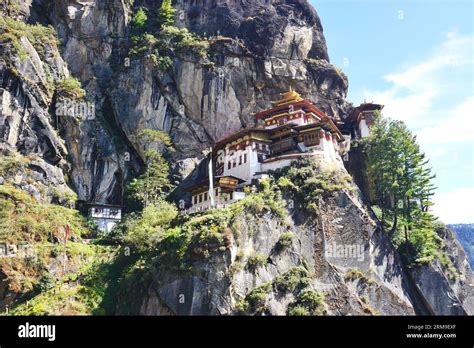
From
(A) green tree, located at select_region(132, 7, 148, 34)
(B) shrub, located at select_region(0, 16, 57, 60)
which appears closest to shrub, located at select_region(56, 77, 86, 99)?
(B) shrub, located at select_region(0, 16, 57, 60)

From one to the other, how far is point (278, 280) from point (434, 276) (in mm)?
14679

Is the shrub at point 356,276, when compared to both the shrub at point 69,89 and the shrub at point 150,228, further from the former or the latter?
the shrub at point 69,89

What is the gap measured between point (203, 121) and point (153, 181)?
12545mm

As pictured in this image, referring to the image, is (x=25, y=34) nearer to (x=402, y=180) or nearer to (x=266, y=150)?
(x=266, y=150)

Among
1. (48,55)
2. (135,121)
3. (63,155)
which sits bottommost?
(63,155)

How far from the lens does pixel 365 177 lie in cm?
4891

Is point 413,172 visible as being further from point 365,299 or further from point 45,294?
point 45,294

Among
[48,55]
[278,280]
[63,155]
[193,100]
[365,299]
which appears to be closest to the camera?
[278,280]

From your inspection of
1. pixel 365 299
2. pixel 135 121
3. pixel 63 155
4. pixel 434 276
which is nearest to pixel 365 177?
pixel 434 276

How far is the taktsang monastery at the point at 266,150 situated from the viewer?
41.2 m

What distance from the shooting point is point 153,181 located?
1773 inches

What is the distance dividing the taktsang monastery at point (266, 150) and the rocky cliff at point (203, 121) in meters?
5.64

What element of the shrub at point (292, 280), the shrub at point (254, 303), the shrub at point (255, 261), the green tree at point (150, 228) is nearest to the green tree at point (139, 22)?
the green tree at point (150, 228)

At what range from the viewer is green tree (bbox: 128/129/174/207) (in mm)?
44781
